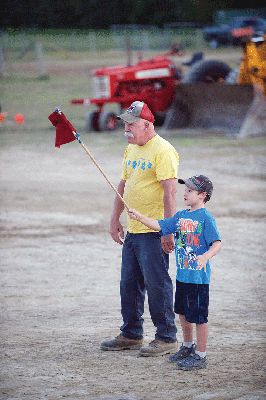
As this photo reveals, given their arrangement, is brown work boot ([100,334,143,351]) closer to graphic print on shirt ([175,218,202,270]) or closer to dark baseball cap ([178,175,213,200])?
graphic print on shirt ([175,218,202,270])

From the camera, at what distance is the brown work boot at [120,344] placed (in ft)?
23.8

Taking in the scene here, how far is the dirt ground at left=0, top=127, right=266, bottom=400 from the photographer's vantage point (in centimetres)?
643

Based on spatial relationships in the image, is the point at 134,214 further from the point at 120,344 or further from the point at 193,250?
the point at 120,344

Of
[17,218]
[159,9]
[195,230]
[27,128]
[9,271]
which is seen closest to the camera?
[195,230]

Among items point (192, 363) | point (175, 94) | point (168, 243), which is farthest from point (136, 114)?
point (175, 94)

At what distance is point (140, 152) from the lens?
716 centimetres

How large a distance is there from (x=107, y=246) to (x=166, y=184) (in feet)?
→ 14.3

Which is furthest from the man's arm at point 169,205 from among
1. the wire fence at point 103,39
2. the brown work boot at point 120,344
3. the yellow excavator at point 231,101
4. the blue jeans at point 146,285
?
the wire fence at point 103,39

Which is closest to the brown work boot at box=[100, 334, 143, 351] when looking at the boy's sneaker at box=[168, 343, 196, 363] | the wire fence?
the boy's sneaker at box=[168, 343, 196, 363]

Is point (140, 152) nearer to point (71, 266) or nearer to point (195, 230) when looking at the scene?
point (195, 230)

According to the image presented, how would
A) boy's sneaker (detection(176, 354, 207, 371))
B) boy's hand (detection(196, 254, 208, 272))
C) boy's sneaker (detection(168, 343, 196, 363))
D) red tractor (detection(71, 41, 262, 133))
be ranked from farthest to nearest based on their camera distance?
red tractor (detection(71, 41, 262, 133)) < boy's sneaker (detection(168, 343, 196, 363)) < boy's sneaker (detection(176, 354, 207, 371)) < boy's hand (detection(196, 254, 208, 272))

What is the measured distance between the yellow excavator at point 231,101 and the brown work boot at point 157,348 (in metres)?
13.9

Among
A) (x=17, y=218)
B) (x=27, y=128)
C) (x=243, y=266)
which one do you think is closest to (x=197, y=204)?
(x=243, y=266)

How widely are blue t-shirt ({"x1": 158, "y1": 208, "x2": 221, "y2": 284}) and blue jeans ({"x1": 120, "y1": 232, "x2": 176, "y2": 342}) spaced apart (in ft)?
0.98
